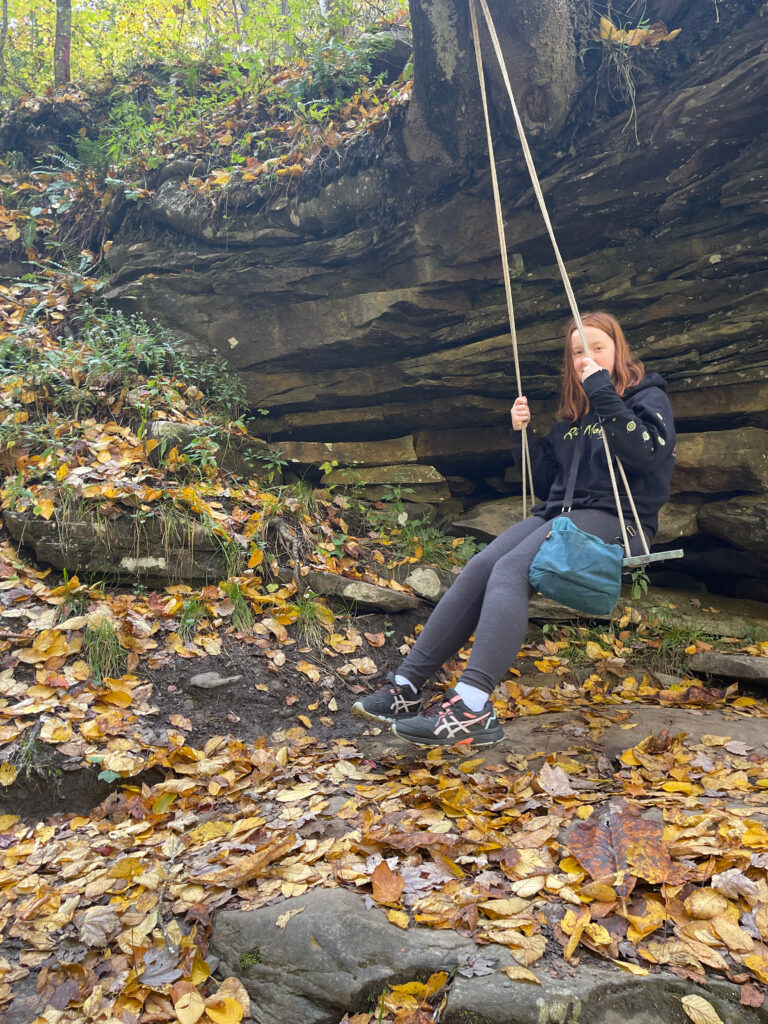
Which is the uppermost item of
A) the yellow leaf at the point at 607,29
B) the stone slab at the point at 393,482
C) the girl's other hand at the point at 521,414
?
the yellow leaf at the point at 607,29

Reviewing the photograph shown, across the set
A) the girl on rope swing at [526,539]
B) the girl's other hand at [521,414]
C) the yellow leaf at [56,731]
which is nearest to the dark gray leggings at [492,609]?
the girl on rope swing at [526,539]

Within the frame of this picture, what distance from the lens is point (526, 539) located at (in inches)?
124

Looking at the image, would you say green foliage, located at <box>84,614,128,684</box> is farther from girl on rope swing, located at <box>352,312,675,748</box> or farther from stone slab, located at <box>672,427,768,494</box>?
stone slab, located at <box>672,427,768,494</box>

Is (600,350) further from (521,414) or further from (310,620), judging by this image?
(310,620)

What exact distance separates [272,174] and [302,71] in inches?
51.3

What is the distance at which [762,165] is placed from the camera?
4.23m

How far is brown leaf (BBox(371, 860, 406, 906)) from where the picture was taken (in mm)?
1824

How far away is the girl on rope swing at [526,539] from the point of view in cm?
280

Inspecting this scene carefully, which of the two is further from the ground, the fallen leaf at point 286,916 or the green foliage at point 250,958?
the fallen leaf at point 286,916

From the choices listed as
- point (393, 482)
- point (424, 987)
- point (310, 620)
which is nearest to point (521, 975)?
point (424, 987)

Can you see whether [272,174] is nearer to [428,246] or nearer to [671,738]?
[428,246]

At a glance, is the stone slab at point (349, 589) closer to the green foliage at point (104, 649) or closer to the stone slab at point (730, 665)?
the green foliage at point (104, 649)

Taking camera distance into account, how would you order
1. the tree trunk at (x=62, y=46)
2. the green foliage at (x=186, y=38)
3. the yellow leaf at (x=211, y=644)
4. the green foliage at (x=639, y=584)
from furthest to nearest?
the tree trunk at (x=62, y=46) < the green foliage at (x=186, y=38) < the green foliage at (x=639, y=584) < the yellow leaf at (x=211, y=644)

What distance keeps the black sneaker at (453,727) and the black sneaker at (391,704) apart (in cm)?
29
